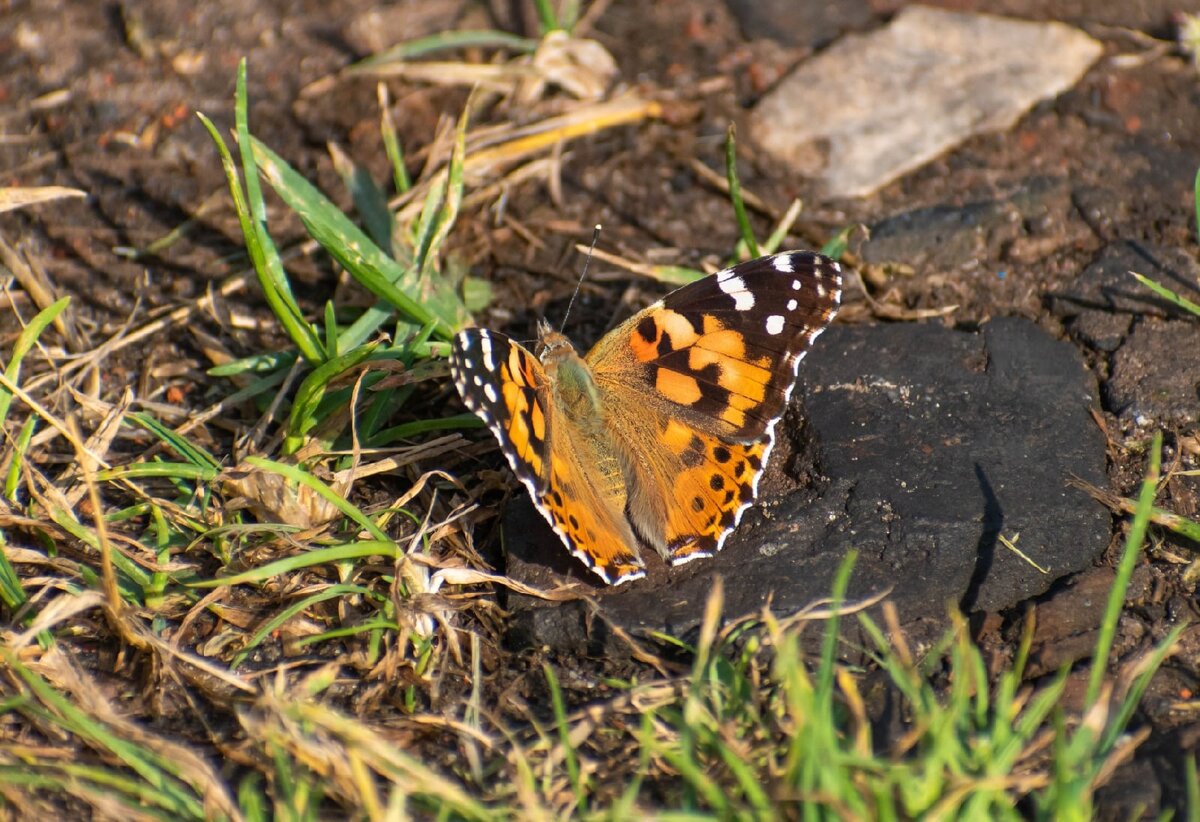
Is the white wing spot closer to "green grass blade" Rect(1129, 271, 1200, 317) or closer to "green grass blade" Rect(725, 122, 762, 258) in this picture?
"green grass blade" Rect(725, 122, 762, 258)

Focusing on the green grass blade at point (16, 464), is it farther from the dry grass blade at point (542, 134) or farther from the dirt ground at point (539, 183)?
the dry grass blade at point (542, 134)

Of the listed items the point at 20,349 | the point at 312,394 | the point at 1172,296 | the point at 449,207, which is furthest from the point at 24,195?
the point at 1172,296

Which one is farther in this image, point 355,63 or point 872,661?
point 355,63

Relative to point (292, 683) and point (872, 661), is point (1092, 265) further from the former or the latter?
point (292, 683)

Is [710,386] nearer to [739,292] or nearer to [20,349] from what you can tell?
[739,292]

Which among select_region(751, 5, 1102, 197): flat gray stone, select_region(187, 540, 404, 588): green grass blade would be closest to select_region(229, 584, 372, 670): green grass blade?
select_region(187, 540, 404, 588): green grass blade

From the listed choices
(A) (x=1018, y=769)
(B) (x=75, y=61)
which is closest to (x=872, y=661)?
(A) (x=1018, y=769)
